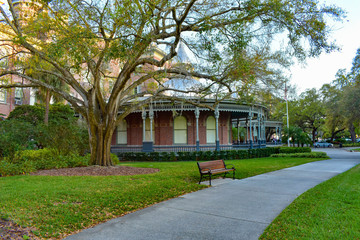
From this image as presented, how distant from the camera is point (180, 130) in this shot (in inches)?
960

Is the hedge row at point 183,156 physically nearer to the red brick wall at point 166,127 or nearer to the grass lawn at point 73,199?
the red brick wall at point 166,127

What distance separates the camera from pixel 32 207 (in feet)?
19.0

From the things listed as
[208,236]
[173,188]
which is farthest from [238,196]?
[208,236]

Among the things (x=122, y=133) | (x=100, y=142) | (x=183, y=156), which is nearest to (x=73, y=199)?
(x=100, y=142)

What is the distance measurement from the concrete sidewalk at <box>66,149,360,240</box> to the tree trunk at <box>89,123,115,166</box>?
644 centimetres

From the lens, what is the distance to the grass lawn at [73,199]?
510 cm

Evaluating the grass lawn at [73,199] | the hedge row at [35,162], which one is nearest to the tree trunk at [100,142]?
the hedge row at [35,162]

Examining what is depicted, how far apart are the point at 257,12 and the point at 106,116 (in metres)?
8.37

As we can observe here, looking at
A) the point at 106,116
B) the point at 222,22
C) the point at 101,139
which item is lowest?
the point at 101,139

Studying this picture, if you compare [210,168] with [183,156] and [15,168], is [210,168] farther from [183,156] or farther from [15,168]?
[183,156]

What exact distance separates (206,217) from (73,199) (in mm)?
3397

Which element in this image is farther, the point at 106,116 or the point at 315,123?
the point at 315,123

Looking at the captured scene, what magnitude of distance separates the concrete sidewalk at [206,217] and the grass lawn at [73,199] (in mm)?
399

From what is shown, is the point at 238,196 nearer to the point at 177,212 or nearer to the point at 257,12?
the point at 177,212
